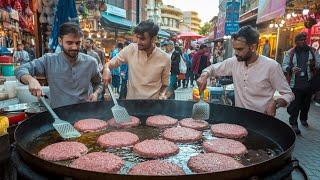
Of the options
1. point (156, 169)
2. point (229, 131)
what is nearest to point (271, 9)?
point (229, 131)

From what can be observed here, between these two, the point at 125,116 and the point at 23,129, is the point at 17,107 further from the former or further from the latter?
the point at 125,116

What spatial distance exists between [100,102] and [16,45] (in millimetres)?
14189

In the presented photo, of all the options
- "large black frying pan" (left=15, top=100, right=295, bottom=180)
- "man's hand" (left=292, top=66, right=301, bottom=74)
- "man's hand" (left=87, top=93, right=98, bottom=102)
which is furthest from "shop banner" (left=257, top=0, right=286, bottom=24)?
"man's hand" (left=87, top=93, right=98, bottom=102)

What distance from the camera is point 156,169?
2.14 m

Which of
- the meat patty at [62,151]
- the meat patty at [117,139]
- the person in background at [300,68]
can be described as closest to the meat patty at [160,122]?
the meat patty at [117,139]

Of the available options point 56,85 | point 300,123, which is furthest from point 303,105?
point 56,85

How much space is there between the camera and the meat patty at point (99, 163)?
7.07ft

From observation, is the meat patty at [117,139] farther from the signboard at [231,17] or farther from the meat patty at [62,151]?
the signboard at [231,17]

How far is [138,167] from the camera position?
2.19 meters

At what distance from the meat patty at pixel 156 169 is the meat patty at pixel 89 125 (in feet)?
3.65

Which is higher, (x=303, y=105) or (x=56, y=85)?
(x=56, y=85)

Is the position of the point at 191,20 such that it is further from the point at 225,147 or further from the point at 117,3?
the point at 225,147

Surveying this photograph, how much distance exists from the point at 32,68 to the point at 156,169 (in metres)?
2.05

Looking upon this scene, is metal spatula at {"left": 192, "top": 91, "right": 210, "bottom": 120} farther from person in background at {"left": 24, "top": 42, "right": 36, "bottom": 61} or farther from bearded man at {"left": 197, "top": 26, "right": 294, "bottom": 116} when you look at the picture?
person in background at {"left": 24, "top": 42, "right": 36, "bottom": 61}
